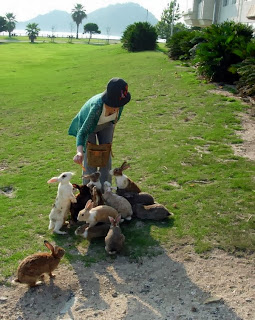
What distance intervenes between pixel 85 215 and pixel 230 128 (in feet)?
20.5

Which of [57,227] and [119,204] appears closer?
[57,227]

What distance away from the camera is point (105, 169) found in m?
6.49

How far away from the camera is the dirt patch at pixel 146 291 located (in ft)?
13.9

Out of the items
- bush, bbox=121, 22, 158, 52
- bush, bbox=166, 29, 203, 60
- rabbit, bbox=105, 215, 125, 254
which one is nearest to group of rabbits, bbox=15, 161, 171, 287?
rabbit, bbox=105, 215, 125, 254

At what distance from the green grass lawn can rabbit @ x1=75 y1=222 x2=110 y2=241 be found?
0.36ft

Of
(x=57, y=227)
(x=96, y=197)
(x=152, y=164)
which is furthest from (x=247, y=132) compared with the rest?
(x=57, y=227)

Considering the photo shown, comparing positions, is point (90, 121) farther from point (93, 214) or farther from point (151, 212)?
point (151, 212)

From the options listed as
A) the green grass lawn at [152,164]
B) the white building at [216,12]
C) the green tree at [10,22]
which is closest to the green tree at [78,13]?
the green tree at [10,22]

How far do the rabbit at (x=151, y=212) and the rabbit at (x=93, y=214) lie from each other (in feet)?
1.85

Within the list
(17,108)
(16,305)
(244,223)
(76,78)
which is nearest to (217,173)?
(244,223)

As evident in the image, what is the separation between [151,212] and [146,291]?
156 cm

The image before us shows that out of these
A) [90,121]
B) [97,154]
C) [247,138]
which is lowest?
[247,138]

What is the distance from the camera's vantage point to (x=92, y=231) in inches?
213

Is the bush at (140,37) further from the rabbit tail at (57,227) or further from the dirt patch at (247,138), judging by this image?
the rabbit tail at (57,227)
